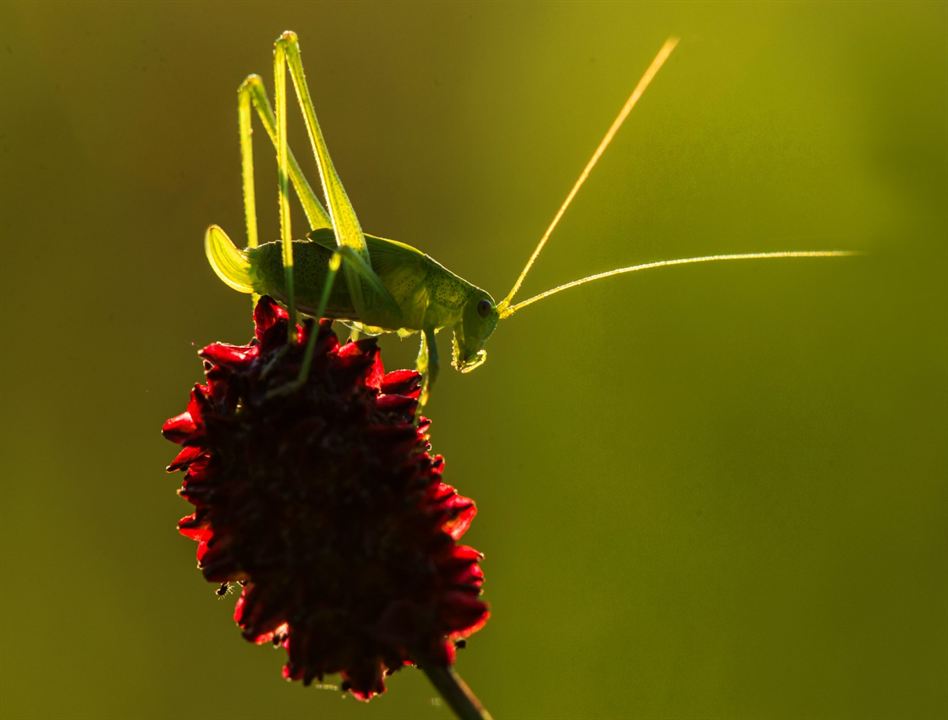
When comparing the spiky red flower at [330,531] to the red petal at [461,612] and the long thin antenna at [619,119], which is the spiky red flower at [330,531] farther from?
the long thin antenna at [619,119]

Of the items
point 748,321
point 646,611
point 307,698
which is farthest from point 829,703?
point 307,698

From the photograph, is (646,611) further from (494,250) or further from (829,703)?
(494,250)

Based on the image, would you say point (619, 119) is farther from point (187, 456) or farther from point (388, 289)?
point (187, 456)

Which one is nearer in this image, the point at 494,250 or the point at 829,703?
the point at 829,703

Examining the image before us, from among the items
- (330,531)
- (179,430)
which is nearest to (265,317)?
(179,430)

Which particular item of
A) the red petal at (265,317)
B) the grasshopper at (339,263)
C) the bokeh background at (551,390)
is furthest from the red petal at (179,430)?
Answer: the bokeh background at (551,390)

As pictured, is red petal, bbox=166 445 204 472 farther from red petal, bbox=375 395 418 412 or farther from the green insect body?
the green insect body
